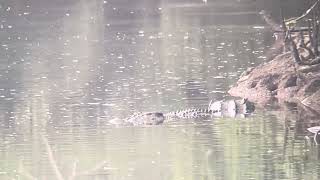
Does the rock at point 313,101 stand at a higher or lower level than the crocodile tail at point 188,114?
higher

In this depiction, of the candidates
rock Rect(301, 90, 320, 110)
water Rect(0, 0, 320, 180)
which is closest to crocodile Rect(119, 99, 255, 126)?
water Rect(0, 0, 320, 180)

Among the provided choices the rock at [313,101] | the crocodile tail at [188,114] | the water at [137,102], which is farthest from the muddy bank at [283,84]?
the crocodile tail at [188,114]

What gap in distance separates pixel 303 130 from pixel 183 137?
8.52 ft

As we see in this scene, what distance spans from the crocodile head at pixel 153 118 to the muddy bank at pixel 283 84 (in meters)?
A: 3.79

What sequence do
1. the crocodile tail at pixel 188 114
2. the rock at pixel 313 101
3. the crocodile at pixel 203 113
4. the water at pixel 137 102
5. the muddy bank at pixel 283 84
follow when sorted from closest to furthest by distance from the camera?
the water at pixel 137 102 → the crocodile at pixel 203 113 → the crocodile tail at pixel 188 114 → the rock at pixel 313 101 → the muddy bank at pixel 283 84

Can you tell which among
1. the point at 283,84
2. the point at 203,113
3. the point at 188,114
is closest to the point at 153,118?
the point at 188,114

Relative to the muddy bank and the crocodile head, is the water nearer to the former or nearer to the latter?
the crocodile head

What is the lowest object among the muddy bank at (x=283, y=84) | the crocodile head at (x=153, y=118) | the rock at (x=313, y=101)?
the crocodile head at (x=153, y=118)

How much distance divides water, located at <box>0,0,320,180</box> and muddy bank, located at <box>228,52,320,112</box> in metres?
0.75

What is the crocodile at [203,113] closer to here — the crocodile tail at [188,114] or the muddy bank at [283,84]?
the crocodile tail at [188,114]

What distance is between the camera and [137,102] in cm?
2519

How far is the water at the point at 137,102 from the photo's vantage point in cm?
1631

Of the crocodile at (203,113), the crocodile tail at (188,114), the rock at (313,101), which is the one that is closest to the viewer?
the crocodile at (203,113)

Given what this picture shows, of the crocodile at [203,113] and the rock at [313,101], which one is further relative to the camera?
the rock at [313,101]
